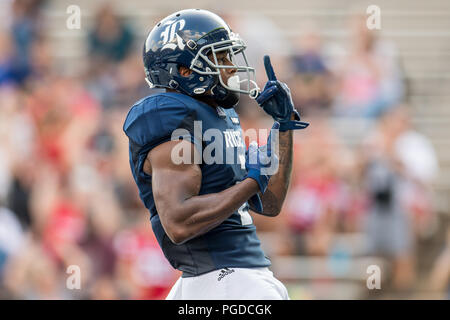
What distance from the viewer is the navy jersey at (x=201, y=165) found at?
129 inches

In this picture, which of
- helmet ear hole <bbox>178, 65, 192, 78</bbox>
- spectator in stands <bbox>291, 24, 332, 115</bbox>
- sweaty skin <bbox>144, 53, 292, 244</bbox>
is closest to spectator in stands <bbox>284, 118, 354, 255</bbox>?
spectator in stands <bbox>291, 24, 332, 115</bbox>

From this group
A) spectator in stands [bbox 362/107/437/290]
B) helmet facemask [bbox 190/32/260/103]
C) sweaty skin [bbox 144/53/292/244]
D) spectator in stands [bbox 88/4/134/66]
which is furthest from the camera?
spectator in stands [bbox 88/4/134/66]

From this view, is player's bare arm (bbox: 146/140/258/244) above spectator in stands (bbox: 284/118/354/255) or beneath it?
above

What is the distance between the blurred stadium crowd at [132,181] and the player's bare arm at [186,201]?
3.71 m

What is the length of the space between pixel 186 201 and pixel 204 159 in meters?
0.24

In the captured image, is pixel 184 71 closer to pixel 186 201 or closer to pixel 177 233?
pixel 186 201

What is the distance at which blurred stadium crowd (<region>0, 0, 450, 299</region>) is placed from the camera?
7117mm

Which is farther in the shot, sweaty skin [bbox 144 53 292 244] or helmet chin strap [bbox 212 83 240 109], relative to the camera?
helmet chin strap [bbox 212 83 240 109]

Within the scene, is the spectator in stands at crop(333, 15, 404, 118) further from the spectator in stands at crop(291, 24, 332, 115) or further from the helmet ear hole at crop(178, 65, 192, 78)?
→ the helmet ear hole at crop(178, 65, 192, 78)

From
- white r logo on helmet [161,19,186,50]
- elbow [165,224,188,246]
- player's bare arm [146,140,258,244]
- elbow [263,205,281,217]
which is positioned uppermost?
white r logo on helmet [161,19,186,50]

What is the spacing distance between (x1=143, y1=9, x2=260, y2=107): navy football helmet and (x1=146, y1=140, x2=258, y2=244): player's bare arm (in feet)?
1.22

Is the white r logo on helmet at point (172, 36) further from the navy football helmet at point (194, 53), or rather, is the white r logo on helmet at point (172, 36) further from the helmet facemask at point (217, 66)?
the helmet facemask at point (217, 66)

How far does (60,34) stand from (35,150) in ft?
6.95

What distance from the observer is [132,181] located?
7.68 meters
